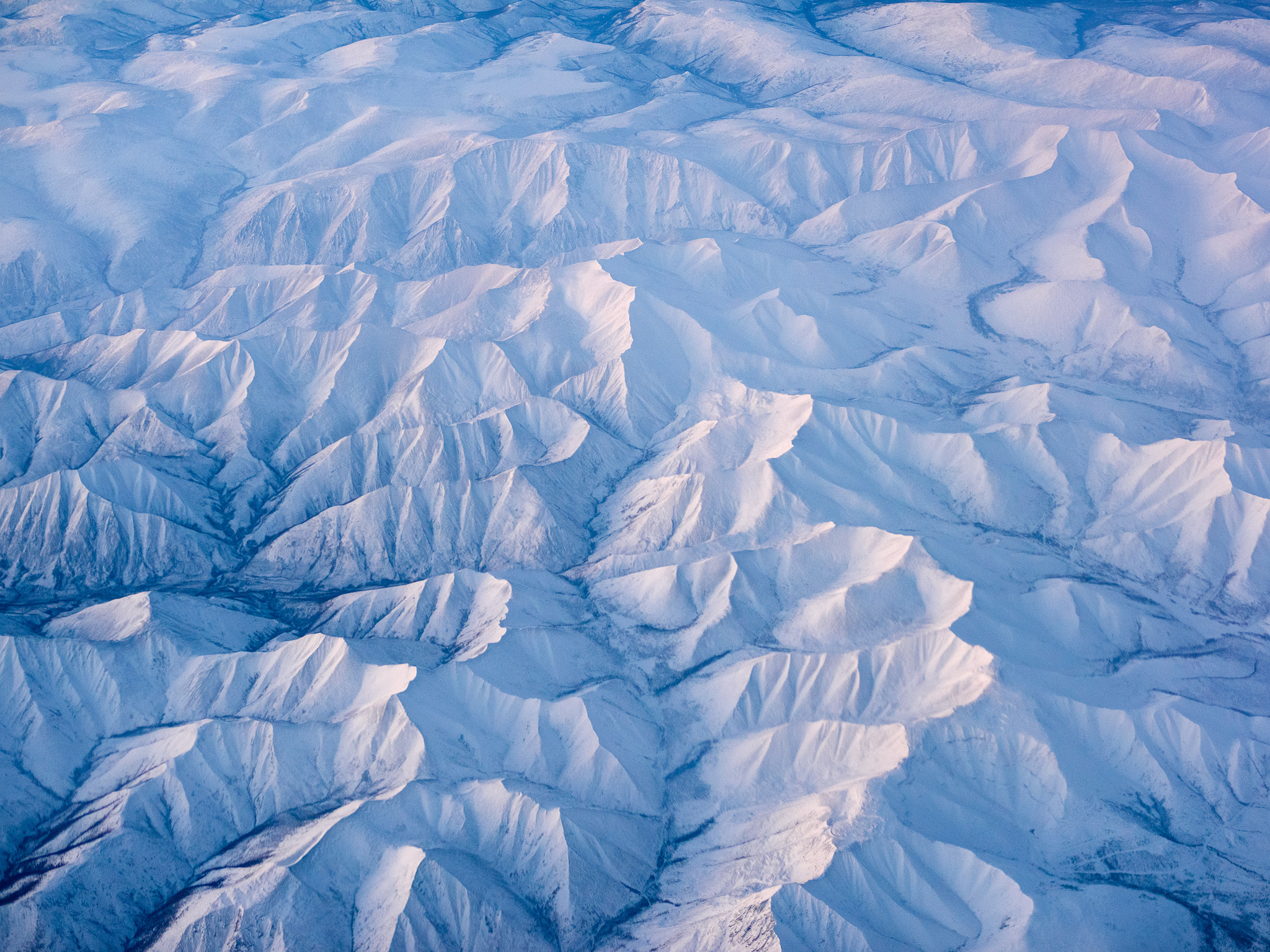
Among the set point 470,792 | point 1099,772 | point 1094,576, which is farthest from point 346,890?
point 1094,576

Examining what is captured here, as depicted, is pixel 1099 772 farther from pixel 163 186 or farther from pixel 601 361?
pixel 163 186

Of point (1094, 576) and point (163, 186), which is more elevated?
point (163, 186)

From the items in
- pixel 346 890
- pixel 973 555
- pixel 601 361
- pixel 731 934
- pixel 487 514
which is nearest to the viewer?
pixel 731 934

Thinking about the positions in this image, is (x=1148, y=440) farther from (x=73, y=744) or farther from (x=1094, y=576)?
(x=73, y=744)

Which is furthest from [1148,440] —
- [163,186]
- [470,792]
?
[163,186]

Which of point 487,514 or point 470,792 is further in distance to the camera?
point 487,514

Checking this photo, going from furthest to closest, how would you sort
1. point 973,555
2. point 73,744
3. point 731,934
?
1. point 973,555
2. point 73,744
3. point 731,934

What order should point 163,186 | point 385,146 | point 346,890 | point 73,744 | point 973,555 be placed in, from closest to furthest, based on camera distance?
1. point 346,890
2. point 73,744
3. point 973,555
4. point 163,186
5. point 385,146
